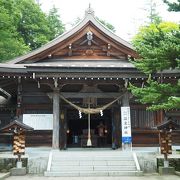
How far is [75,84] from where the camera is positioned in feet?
54.8

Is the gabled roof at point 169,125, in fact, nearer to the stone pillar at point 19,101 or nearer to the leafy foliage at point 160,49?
the leafy foliage at point 160,49

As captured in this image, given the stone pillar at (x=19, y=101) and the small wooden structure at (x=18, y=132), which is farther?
the stone pillar at (x=19, y=101)

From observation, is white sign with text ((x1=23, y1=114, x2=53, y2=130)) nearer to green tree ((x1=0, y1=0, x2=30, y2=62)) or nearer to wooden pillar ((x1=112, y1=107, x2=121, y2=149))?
wooden pillar ((x1=112, y1=107, x2=121, y2=149))

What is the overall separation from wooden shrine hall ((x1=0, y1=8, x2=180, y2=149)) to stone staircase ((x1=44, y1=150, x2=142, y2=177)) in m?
1.28

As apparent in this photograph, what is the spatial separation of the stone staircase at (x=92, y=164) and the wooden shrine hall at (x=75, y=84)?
128 cm

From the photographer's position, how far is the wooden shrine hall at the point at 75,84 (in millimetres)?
15117

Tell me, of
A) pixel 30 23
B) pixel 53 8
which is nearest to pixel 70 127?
pixel 30 23

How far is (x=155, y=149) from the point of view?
53.2 ft

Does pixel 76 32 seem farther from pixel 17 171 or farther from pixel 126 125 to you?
pixel 17 171

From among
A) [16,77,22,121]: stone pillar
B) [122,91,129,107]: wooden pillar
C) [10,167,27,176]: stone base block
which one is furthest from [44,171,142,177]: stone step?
[16,77,22,121]: stone pillar

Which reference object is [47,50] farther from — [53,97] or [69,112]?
[69,112]

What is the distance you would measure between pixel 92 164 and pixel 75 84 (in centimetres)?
508

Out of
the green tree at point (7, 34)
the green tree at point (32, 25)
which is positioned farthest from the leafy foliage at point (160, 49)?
the green tree at point (32, 25)

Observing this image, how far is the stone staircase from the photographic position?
12578mm
